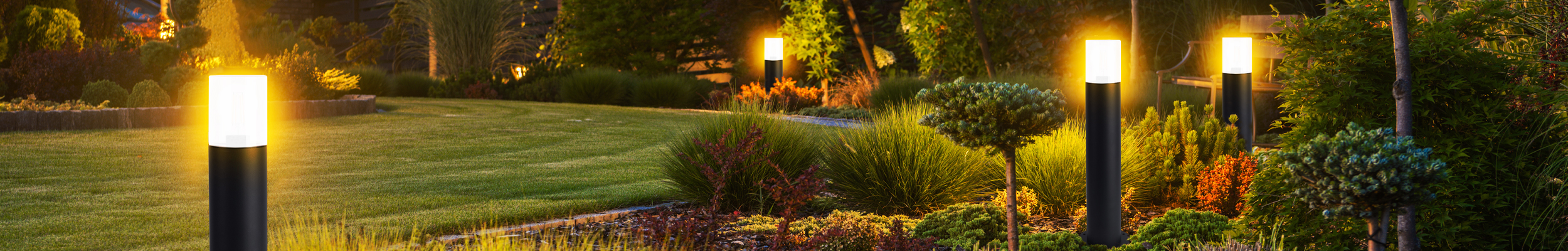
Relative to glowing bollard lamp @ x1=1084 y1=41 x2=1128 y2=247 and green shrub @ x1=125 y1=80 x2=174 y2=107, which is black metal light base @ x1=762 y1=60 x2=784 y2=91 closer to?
glowing bollard lamp @ x1=1084 y1=41 x2=1128 y2=247

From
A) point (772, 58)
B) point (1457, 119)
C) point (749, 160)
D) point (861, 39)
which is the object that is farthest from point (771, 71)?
point (861, 39)

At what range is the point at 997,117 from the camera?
115 inches

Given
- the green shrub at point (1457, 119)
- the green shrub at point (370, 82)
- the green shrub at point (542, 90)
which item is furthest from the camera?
the green shrub at point (370, 82)

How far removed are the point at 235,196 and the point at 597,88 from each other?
10.3 m

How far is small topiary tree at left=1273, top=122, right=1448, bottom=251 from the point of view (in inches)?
75.4

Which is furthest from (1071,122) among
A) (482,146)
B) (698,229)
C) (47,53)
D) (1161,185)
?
(47,53)

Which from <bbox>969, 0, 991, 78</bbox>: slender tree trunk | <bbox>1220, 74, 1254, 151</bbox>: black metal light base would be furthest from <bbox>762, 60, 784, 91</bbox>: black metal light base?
<bbox>969, 0, 991, 78</bbox>: slender tree trunk

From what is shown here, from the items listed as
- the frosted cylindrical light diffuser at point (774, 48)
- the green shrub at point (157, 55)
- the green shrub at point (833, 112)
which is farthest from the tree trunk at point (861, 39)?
the green shrub at point (157, 55)

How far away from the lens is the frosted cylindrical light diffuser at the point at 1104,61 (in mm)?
3111

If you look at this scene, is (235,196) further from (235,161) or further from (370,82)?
(370,82)

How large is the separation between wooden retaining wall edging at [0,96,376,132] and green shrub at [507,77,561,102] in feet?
14.2

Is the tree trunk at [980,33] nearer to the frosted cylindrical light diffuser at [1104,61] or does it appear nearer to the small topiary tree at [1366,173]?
the frosted cylindrical light diffuser at [1104,61]

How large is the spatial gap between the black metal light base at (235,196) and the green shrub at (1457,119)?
2.42m

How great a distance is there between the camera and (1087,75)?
3.16 metres
